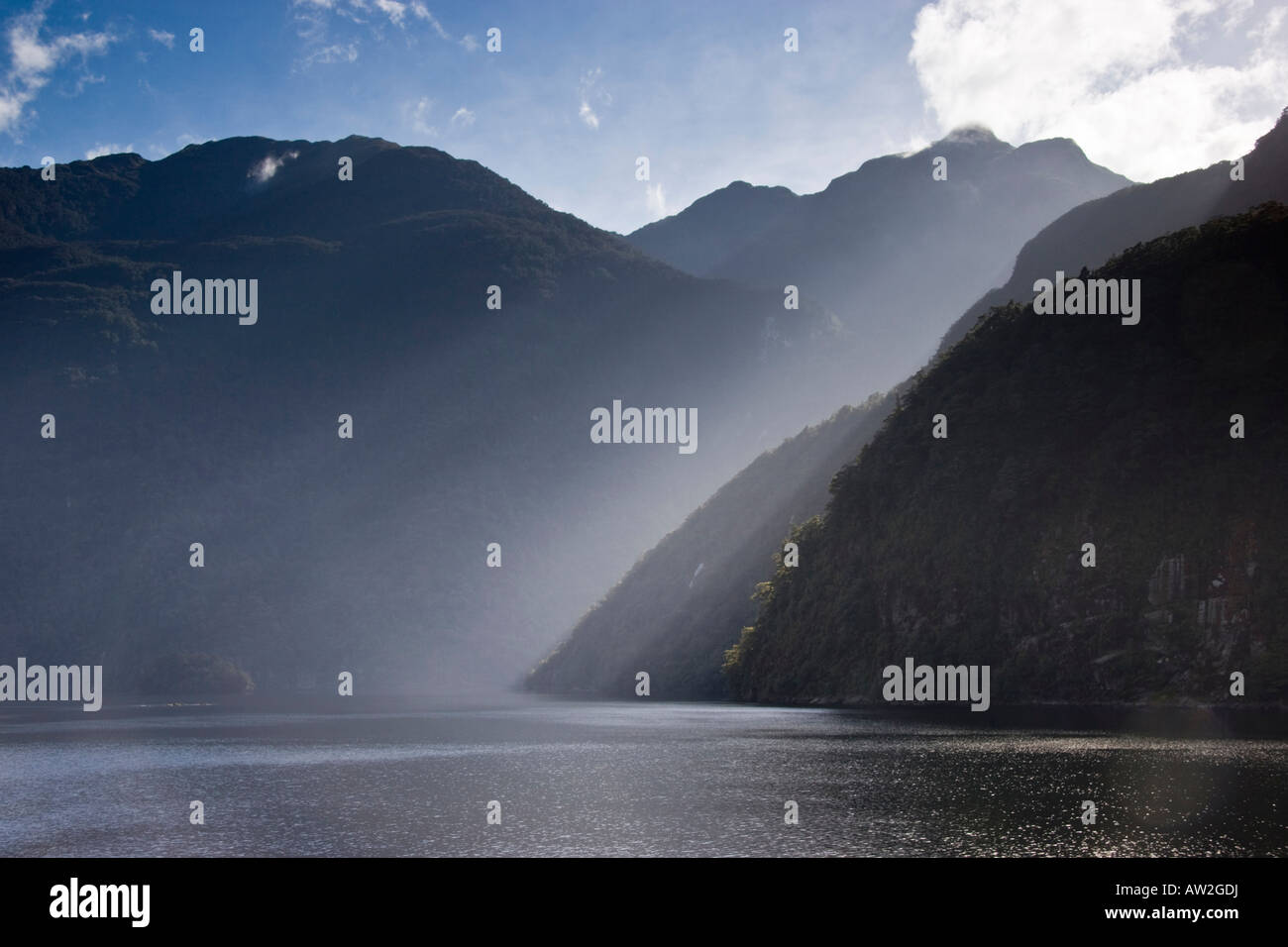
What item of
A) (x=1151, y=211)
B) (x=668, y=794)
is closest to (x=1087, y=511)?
(x=668, y=794)

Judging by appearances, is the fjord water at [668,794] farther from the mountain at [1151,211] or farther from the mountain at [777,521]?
the mountain at [1151,211]

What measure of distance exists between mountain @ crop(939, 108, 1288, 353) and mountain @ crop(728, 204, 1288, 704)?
35.7m

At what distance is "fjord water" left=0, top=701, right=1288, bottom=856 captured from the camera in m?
39.5

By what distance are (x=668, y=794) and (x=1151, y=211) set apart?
555ft

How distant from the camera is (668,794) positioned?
51844 millimetres

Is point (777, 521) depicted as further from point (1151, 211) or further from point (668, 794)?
point (668, 794)

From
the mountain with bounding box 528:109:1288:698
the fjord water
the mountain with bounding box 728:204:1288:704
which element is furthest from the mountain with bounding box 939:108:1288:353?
the fjord water

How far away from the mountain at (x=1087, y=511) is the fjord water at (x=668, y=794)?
89.3 feet

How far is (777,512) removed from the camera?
193m
